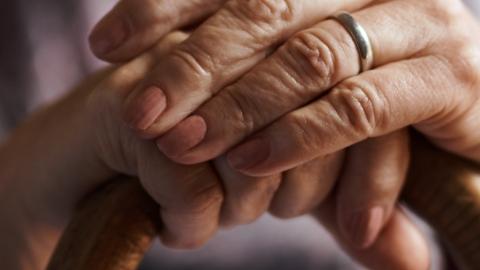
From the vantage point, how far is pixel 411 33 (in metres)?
0.63

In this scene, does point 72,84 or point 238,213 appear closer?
point 238,213

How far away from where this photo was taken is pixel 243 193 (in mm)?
645

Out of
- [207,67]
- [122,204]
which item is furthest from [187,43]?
[122,204]

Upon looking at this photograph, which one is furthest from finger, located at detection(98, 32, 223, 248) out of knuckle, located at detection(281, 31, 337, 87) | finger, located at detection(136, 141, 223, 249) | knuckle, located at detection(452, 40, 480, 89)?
knuckle, located at detection(452, 40, 480, 89)

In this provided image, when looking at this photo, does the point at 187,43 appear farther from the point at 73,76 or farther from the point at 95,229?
the point at 73,76

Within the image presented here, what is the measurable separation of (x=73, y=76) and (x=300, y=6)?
2.11 feet

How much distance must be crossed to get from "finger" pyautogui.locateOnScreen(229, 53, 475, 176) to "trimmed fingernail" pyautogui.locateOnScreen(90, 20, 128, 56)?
14 centimetres

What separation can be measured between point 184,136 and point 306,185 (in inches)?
5.9

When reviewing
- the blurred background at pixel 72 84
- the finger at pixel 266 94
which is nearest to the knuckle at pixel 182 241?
the finger at pixel 266 94

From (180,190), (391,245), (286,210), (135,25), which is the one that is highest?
(135,25)

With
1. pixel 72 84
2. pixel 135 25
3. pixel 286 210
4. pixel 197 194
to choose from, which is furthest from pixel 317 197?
pixel 72 84

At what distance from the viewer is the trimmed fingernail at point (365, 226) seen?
71 cm

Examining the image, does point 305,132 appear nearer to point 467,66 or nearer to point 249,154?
point 249,154

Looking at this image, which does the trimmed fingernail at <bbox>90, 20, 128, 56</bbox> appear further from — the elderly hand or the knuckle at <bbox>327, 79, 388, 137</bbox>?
the knuckle at <bbox>327, 79, 388, 137</bbox>
